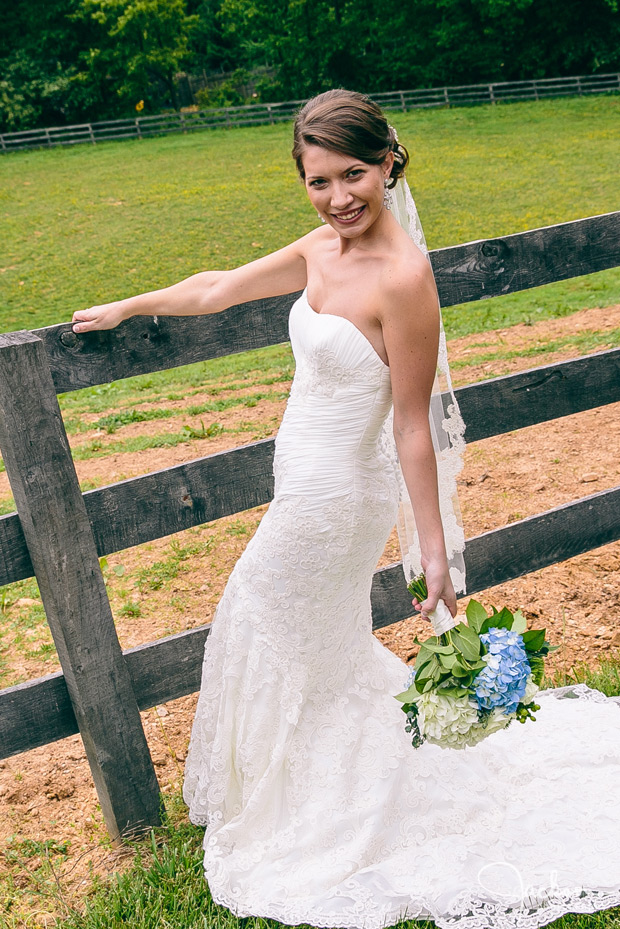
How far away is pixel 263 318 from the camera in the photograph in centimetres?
342

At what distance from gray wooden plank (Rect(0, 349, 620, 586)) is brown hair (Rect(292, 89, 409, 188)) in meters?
1.11

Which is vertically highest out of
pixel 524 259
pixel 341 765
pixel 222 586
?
pixel 524 259

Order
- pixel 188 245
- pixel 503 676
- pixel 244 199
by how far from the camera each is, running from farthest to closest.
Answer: pixel 244 199, pixel 188 245, pixel 503 676

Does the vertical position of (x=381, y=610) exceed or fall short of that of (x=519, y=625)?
it falls short

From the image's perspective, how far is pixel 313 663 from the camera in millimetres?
3246

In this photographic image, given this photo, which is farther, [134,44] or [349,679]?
[134,44]

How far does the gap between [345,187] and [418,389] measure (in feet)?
2.26

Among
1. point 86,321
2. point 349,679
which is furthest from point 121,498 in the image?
point 349,679

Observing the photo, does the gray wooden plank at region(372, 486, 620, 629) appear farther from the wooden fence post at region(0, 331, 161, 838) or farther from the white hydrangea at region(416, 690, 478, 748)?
the wooden fence post at region(0, 331, 161, 838)

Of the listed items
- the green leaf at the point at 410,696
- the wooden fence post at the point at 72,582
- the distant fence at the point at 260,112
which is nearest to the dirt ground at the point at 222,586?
the wooden fence post at the point at 72,582

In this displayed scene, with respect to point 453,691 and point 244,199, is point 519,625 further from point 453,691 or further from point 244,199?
point 244,199

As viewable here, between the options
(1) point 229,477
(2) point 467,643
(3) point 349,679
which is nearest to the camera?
(2) point 467,643

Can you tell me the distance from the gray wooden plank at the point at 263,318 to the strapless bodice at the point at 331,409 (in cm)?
28

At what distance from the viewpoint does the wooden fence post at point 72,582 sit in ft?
9.58
